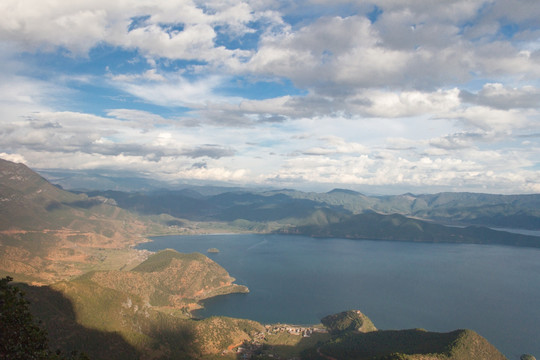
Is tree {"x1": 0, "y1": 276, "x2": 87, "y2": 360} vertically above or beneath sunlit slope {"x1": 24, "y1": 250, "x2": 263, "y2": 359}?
above

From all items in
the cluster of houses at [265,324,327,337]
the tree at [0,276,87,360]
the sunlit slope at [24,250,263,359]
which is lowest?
the cluster of houses at [265,324,327,337]

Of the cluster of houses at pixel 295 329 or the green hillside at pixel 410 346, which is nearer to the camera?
the green hillside at pixel 410 346

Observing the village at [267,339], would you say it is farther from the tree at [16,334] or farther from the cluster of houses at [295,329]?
the tree at [16,334]

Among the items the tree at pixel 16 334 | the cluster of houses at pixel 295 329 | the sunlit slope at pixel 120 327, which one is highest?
the tree at pixel 16 334

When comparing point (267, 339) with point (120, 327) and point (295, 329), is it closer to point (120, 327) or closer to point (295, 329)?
point (295, 329)

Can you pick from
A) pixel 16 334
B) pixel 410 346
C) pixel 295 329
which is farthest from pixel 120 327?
pixel 16 334

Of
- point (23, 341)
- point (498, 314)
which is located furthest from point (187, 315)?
point (498, 314)

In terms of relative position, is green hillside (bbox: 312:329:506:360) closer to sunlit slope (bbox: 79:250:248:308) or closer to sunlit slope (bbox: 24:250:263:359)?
sunlit slope (bbox: 24:250:263:359)

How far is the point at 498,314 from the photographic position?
17200 centimetres

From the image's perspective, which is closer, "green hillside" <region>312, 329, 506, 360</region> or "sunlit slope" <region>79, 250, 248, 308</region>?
"green hillside" <region>312, 329, 506, 360</region>

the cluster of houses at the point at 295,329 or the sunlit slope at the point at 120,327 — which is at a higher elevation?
the sunlit slope at the point at 120,327

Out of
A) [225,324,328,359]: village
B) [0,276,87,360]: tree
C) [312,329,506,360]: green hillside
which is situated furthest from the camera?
[225,324,328,359]: village

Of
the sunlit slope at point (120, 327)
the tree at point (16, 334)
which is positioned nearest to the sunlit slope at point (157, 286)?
the sunlit slope at point (120, 327)

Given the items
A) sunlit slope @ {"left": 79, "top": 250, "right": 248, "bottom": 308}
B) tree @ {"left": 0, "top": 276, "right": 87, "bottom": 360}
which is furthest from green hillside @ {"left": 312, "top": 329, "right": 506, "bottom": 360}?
sunlit slope @ {"left": 79, "top": 250, "right": 248, "bottom": 308}
